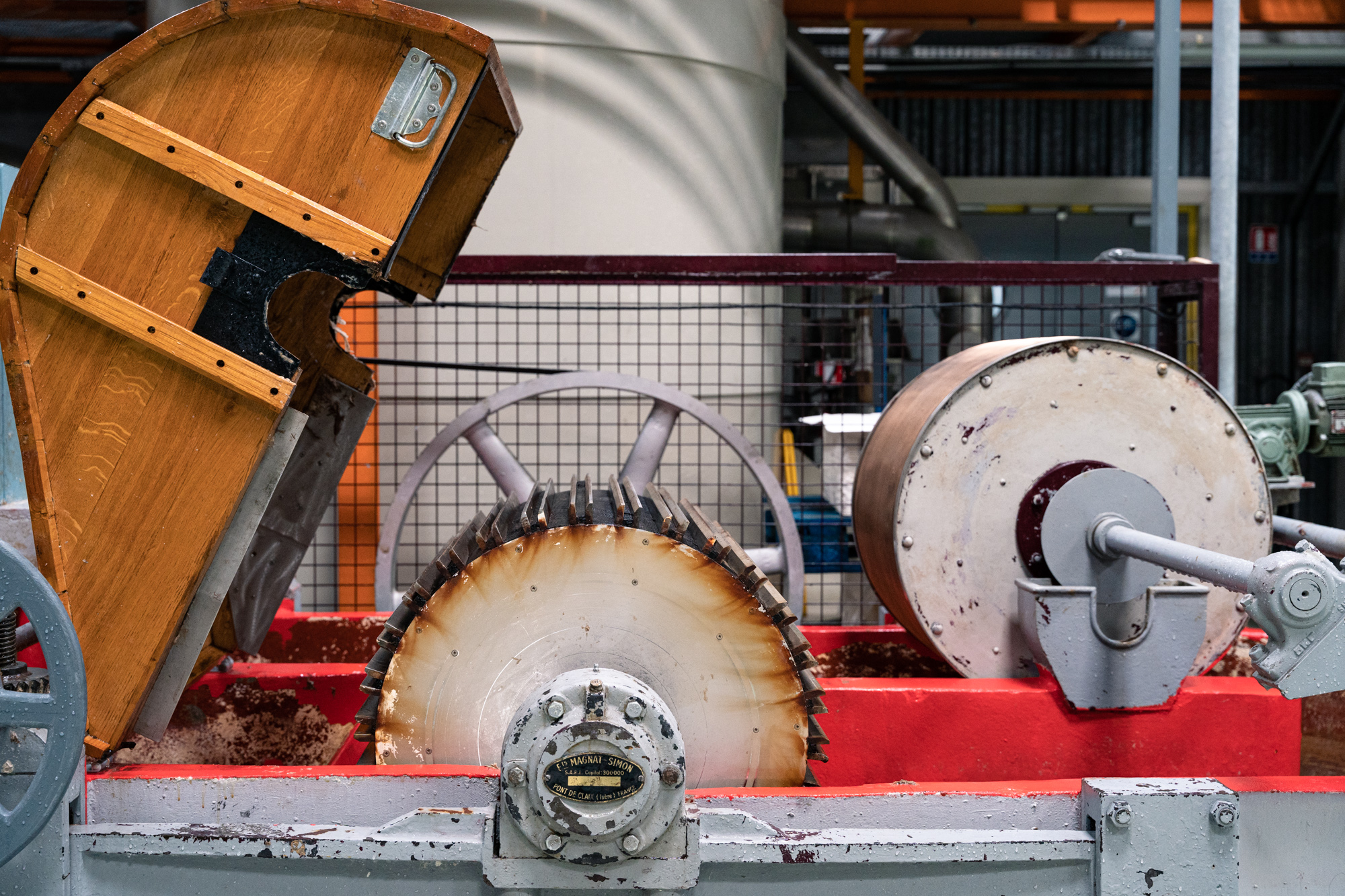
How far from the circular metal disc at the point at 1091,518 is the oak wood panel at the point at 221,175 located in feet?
4.69

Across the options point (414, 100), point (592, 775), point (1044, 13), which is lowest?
point (592, 775)

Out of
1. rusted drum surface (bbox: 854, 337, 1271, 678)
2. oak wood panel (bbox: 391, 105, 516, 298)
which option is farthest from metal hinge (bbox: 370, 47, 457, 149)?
rusted drum surface (bbox: 854, 337, 1271, 678)

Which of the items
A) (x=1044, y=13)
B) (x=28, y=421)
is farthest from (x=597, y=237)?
(x=1044, y=13)

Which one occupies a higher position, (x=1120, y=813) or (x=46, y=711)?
(x=46, y=711)

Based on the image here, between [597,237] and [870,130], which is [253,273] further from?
[870,130]

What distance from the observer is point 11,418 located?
2156 millimetres

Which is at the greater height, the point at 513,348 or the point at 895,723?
the point at 513,348

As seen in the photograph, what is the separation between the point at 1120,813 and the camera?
5.11 feet

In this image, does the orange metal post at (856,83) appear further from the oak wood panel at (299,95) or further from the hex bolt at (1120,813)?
the hex bolt at (1120,813)

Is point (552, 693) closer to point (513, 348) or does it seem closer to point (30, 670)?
point (30, 670)

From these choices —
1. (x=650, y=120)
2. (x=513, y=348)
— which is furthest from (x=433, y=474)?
(x=650, y=120)

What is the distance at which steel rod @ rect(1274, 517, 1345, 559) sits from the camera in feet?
6.61

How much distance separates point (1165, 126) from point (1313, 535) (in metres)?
2.55

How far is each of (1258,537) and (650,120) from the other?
321cm
